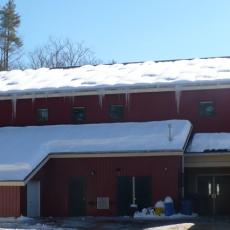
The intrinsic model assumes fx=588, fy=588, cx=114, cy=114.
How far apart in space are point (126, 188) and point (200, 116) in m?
5.83

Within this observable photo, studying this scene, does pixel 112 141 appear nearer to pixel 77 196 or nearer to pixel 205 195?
pixel 77 196

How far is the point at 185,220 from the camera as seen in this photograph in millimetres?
24953

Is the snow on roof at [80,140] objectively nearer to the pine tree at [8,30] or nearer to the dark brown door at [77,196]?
the dark brown door at [77,196]

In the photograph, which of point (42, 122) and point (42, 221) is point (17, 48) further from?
point (42, 221)

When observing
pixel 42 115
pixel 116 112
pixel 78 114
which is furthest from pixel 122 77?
pixel 42 115

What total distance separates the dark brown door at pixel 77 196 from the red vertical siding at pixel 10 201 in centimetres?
288

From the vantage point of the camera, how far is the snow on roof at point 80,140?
90.0ft

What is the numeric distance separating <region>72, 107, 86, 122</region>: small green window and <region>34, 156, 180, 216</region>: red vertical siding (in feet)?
14.1

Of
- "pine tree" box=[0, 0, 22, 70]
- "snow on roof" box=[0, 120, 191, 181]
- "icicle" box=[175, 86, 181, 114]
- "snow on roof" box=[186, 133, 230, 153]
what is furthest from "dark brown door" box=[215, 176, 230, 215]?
"pine tree" box=[0, 0, 22, 70]

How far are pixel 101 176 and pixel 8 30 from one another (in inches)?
1815

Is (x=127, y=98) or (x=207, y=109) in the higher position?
(x=127, y=98)

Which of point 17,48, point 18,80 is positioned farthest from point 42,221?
point 17,48

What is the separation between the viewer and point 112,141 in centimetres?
2875

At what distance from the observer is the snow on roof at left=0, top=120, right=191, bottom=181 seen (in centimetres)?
2744
